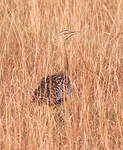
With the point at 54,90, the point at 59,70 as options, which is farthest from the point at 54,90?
the point at 59,70

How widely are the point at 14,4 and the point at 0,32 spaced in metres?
Answer: 0.61

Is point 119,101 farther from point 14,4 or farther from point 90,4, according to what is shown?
point 14,4

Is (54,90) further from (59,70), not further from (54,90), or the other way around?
(59,70)

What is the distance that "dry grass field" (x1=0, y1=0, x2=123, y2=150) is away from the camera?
2.90 metres

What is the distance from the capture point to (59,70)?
3.90 m

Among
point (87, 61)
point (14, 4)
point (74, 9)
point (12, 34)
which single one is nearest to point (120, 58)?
point (87, 61)

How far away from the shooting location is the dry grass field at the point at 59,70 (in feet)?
9.52

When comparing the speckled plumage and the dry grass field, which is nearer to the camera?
the dry grass field

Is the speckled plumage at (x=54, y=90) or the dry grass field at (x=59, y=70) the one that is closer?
the dry grass field at (x=59, y=70)

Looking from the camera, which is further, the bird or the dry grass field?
the bird

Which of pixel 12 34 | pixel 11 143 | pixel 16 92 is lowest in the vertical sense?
pixel 11 143

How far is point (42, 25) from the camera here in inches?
166

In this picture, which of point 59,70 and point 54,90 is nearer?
point 54,90

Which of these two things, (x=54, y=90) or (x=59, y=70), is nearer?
(x=54, y=90)
